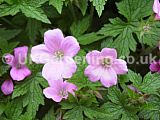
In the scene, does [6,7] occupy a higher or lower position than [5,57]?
higher

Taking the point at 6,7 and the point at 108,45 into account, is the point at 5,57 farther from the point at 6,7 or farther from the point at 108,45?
the point at 108,45

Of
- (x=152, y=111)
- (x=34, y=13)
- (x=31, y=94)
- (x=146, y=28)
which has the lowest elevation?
(x=152, y=111)

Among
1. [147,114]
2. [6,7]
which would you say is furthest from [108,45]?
[6,7]

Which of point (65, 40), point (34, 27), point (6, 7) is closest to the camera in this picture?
point (65, 40)

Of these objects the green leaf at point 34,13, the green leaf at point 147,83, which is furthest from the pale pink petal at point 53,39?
the green leaf at point 147,83

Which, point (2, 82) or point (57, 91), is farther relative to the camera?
point (2, 82)

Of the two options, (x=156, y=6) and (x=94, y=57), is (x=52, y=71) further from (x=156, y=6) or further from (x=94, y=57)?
(x=156, y=6)

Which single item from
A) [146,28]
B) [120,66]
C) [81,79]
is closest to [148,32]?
[146,28]
